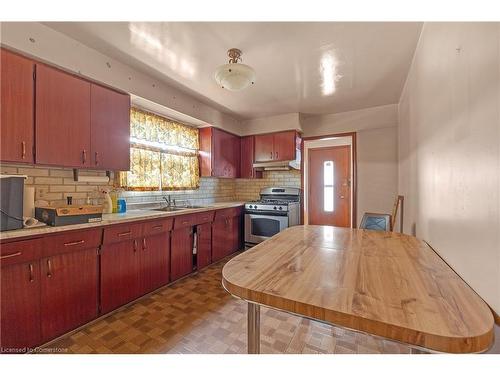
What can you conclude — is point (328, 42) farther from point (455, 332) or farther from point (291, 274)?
point (455, 332)

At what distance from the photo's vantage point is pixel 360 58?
215cm

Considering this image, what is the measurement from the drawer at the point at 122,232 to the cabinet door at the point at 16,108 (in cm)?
76

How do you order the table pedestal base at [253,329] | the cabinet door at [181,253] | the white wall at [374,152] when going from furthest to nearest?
1. the white wall at [374,152]
2. the cabinet door at [181,253]
3. the table pedestal base at [253,329]

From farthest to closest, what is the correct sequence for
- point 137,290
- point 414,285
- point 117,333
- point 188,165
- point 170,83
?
point 188,165 < point 170,83 < point 137,290 < point 117,333 < point 414,285

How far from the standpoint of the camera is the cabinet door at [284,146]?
3799 mm

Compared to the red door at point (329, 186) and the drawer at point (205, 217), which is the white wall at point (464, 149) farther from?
the red door at point (329, 186)

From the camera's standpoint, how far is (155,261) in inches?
91.7

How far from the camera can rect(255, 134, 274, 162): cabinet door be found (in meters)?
3.99

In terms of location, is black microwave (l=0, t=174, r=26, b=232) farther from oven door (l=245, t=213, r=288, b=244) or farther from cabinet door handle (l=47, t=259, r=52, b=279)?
oven door (l=245, t=213, r=288, b=244)

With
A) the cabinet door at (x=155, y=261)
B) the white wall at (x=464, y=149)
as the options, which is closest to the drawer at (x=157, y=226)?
the cabinet door at (x=155, y=261)

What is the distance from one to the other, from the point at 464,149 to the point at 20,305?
8.59 ft

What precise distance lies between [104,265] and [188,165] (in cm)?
189

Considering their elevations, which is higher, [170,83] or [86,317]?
[170,83]
